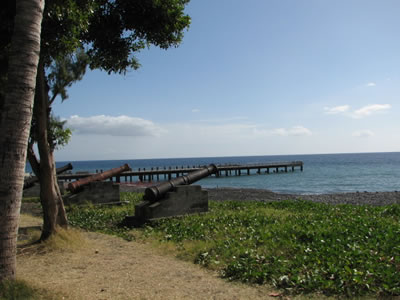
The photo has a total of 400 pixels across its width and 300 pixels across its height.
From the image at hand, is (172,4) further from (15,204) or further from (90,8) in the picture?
(15,204)

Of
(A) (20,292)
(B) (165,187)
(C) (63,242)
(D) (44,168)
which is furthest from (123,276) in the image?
(B) (165,187)

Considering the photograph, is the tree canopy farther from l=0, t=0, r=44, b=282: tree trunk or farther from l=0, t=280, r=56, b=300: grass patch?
l=0, t=280, r=56, b=300: grass patch

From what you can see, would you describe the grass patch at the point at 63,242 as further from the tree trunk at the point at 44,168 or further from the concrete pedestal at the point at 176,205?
the concrete pedestal at the point at 176,205

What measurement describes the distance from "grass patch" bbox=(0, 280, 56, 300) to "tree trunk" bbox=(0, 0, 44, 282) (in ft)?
0.50

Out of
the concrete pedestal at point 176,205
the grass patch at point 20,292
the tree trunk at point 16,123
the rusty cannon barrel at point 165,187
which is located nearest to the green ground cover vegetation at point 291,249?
the concrete pedestal at point 176,205

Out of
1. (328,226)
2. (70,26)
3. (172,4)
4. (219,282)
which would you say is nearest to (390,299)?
(219,282)

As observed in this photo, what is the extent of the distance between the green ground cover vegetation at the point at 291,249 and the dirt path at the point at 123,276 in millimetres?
461

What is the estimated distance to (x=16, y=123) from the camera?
4934mm

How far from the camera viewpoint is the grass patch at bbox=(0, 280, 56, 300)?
4484 mm

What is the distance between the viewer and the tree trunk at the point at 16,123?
4820 mm

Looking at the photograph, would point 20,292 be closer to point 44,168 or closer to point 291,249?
point 44,168

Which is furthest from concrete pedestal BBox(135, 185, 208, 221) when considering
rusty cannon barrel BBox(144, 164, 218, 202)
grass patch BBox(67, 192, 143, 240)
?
grass patch BBox(67, 192, 143, 240)

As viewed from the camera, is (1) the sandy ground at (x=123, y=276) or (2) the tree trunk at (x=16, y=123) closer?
(2) the tree trunk at (x=16, y=123)

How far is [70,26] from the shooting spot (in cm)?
792
